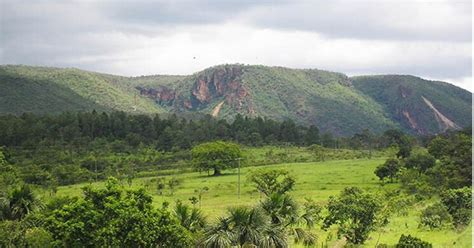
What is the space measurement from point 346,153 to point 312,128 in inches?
967

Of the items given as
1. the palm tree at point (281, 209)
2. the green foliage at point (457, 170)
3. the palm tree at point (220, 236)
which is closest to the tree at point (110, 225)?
the palm tree at point (220, 236)

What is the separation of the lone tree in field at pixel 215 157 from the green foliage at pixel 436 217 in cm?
4381

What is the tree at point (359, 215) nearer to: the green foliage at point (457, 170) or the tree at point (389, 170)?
the green foliage at point (457, 170)

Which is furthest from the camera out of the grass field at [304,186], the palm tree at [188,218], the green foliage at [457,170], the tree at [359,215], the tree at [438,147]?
the tree at [438,147]

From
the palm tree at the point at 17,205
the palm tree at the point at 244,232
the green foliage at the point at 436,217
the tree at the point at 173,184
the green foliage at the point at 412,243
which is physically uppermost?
the palm tree at the point at 244,232

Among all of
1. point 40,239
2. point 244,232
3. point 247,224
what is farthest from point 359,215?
point 40,239

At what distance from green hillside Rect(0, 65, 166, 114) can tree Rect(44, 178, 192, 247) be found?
105 meters

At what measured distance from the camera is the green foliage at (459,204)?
3825cm

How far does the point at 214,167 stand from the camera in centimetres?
8144

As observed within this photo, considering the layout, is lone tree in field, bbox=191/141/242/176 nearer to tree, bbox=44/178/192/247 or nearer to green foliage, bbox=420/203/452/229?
green foliage, bbox=420/203/452/229

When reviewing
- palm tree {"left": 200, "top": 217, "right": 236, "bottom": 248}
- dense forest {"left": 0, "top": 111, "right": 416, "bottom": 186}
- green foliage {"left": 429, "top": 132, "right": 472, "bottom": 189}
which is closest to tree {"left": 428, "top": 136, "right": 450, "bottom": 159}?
green foliage {"left": 429, "top": 132, "right": 472, "bottom": 189}

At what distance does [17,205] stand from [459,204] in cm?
2901

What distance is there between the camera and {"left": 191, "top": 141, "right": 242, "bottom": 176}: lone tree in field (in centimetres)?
8056

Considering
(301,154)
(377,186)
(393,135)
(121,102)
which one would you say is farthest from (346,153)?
(121,102)
